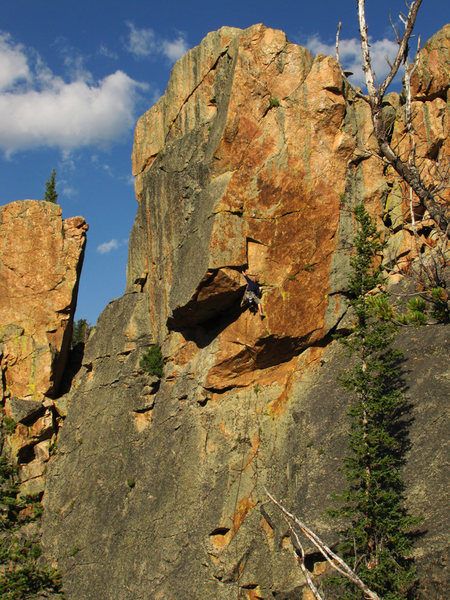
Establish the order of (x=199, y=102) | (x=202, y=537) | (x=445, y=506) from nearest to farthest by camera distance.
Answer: (x=445, y=506), (x=202, y=537), (x=199, y=102)

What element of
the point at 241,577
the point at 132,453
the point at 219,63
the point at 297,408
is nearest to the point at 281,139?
the point at 219,63

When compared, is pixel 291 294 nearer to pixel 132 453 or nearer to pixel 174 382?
pixel 174 382

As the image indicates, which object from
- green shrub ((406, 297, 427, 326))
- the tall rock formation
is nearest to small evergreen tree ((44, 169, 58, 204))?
the tall rock formation

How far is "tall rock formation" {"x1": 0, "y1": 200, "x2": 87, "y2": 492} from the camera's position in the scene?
33.8m

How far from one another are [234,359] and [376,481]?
375 inches

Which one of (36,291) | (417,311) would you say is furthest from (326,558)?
(36,291)

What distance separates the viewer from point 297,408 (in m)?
23.8

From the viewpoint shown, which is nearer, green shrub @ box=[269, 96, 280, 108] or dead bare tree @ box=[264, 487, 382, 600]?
dead bare tree @ box=[264, 487, 382, 600]

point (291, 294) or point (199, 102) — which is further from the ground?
point (199, 102)

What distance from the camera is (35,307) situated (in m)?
36.2

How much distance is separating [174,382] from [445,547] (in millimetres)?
15539

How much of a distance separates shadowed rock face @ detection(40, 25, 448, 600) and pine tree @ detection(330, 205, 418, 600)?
1104 mm

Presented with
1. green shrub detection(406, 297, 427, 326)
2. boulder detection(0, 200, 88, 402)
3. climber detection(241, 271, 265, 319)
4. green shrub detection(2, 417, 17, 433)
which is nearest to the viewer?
green shrub detection(406, 297, 427, 326)

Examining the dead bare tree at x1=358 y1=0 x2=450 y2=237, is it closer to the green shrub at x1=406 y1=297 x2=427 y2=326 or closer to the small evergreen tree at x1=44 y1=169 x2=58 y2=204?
the green shrub at x1=406 y1=297 x2=427 y2=326
